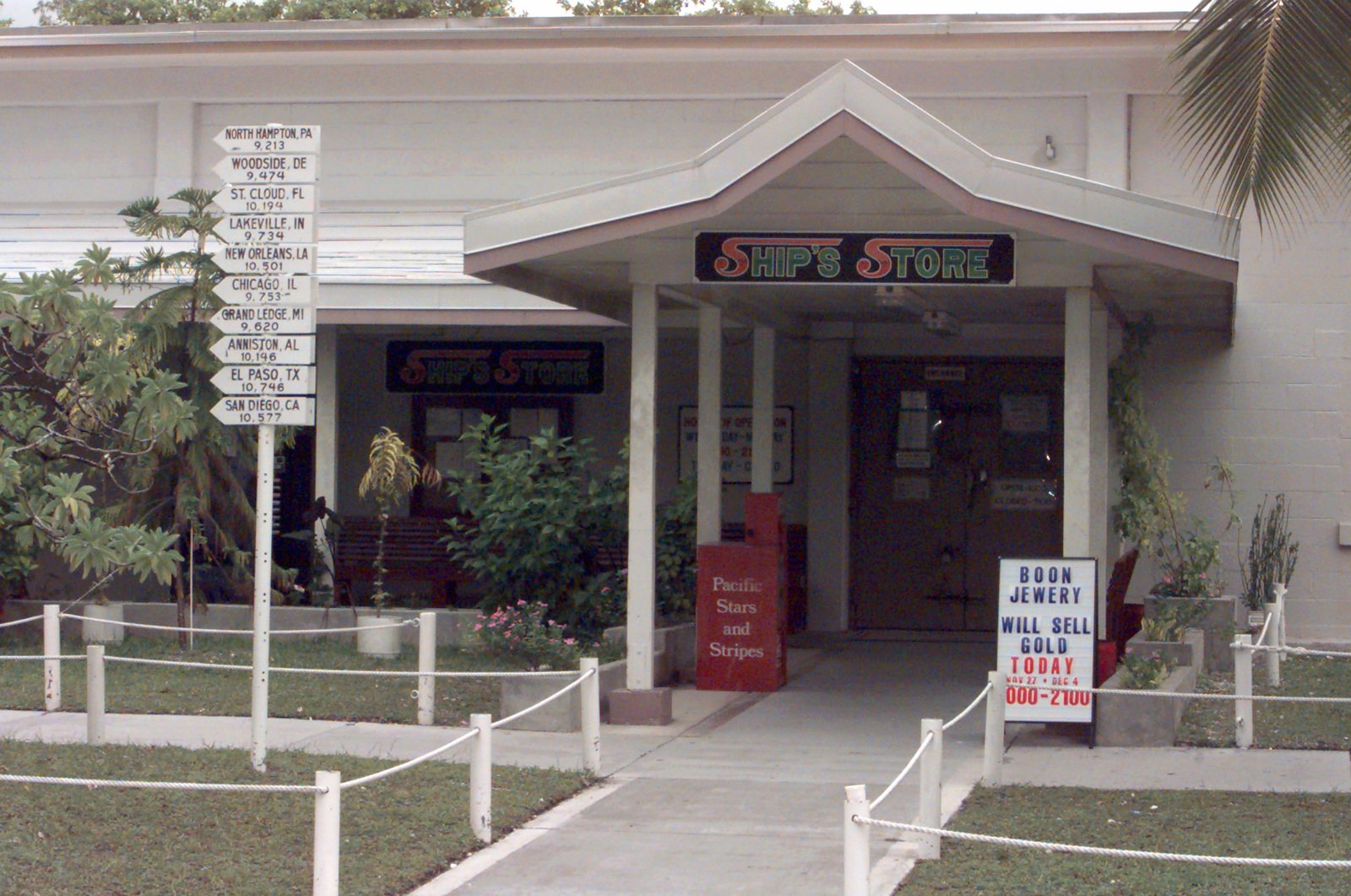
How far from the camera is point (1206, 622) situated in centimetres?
1358

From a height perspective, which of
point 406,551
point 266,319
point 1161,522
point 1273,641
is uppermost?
point 266,319

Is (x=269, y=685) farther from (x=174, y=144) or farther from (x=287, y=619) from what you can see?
(x=174, y=144)

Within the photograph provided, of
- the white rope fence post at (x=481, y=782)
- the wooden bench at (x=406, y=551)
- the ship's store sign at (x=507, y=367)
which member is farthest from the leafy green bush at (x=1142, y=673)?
the wooden bench at (x=406, y=551)

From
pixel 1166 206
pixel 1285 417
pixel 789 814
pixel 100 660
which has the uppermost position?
pixel 1166 206

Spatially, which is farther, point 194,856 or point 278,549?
point 278,549

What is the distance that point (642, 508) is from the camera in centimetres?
1094

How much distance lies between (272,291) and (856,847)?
4689 millimetres

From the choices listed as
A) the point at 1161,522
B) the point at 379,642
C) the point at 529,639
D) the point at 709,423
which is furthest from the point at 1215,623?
the point at 379,642

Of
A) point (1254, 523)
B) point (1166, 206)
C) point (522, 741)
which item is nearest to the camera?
point (1166, 206)

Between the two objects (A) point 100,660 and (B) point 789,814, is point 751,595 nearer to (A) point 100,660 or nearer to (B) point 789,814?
(B) point 789,814

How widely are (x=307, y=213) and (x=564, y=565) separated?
583 centimetres

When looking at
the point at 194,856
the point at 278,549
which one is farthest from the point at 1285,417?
the point at 194,856

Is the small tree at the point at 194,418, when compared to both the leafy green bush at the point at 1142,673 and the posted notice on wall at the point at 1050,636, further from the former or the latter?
the leafy green bush at the point at 1142,673

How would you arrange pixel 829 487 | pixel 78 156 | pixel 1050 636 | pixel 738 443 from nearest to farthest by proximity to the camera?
pixel 1050 636 → pixel 829 487 → pixel 738 443 → pixel 78 156
